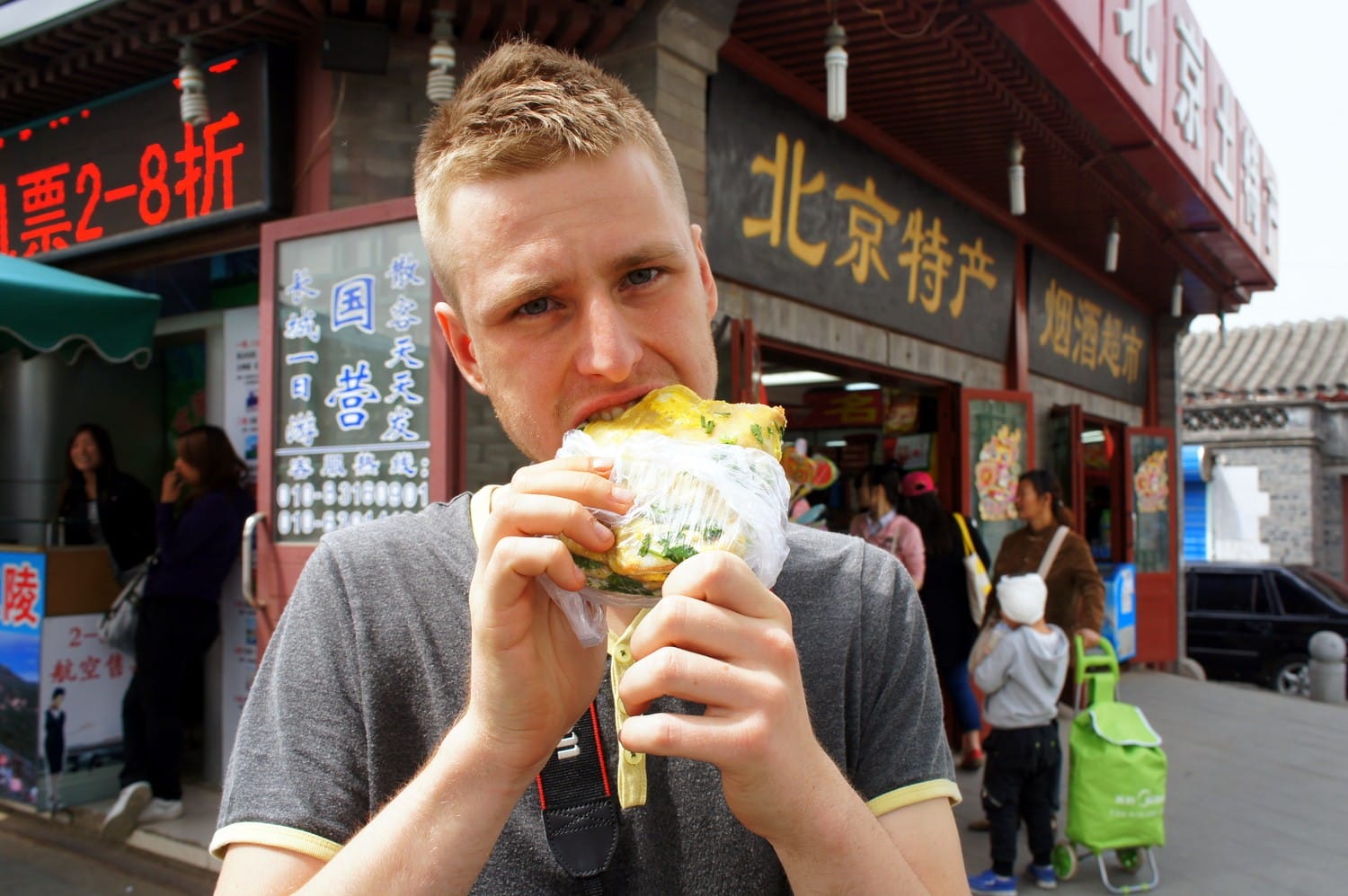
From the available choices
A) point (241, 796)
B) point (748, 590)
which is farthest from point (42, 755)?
point (748, 590)

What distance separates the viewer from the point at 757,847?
121 centimetres

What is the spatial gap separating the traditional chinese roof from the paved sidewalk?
8090mm

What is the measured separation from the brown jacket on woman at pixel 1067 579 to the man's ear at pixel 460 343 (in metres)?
4.68

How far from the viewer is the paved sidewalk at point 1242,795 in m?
5.09

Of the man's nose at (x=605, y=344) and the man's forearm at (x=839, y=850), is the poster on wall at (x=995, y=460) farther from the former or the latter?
the man's forearm at (x=839, y=850)

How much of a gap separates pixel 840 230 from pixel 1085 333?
16.7 ft

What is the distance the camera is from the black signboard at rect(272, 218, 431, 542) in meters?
4.04

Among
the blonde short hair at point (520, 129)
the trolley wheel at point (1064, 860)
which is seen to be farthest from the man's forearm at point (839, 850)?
the trolley wheel at point (1064, 860)

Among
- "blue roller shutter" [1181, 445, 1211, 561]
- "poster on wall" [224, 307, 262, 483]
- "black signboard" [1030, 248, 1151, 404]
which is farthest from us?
"blue roller shutter" [1181, 445, 1211, 561]

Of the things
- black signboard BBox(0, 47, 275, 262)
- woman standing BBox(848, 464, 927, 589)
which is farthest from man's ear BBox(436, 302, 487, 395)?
woman standing BBox(848, 464, 927, 589)

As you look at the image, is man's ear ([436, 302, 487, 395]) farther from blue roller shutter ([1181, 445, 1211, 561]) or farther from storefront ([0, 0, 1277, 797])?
blue roller shutter ([1181, 445, 1211, 561])

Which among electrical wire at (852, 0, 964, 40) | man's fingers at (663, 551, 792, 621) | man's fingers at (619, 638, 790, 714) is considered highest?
electrical wire at (852, 0, 964, 40)

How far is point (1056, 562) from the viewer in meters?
5.93

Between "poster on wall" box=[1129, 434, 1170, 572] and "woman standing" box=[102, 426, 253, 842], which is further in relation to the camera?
"poster on wall" box=[1129, 434, 1170, 572]
